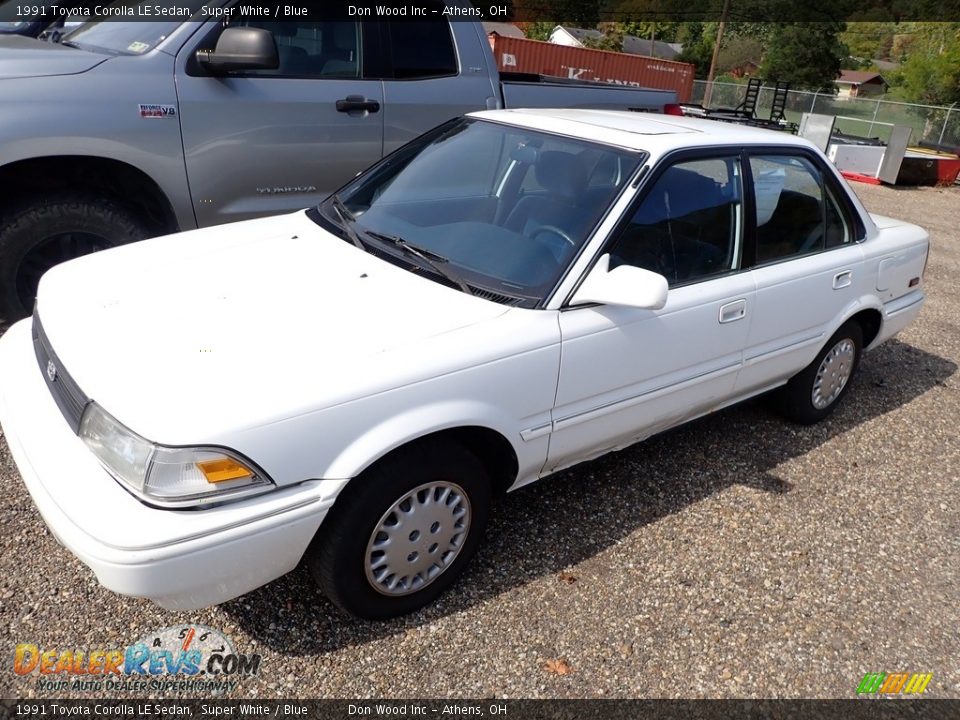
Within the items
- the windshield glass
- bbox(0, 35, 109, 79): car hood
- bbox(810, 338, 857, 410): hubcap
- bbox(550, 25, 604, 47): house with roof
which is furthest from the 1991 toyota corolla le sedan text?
bbox(550, 25, 604, 47): house with roof

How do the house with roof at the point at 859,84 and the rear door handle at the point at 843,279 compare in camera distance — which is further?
the house with roof at the point at 859,84

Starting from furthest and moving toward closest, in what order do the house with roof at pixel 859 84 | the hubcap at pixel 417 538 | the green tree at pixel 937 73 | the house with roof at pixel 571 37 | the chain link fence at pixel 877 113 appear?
the house with roof at pixel 859 84 < the house with roof at pixel 571 37 < the green tree at pixel 937 73 < the chain link fence at pixel 877 113 < the hubcap at pixel 417 538

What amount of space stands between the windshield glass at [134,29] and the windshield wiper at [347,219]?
5.07ft

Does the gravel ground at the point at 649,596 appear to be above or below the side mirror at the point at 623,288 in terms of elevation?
below

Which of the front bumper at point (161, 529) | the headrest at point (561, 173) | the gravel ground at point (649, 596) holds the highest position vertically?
the headrest at point (561, 173)

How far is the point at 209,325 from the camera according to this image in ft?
7.83

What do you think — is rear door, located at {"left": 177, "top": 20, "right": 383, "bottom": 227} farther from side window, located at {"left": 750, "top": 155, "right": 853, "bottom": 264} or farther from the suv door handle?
side window, located at {"left": 750, "top": 155, "right": 853, "bottom": 264}

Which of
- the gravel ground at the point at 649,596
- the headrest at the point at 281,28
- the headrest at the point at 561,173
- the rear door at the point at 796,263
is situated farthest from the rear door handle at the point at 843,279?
the headrest at the point at 281,28

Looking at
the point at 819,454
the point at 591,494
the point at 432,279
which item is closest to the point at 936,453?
the point at 819,454

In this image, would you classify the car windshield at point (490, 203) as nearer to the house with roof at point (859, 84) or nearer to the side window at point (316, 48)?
the side window at point (316, 48)

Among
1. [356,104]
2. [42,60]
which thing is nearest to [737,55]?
[356,104]

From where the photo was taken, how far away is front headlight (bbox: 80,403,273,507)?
199cm

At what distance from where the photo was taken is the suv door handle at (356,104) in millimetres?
4535

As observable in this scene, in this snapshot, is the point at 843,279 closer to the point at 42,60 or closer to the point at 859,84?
the point at 42,60
